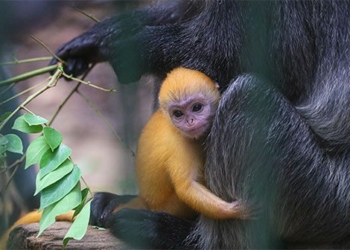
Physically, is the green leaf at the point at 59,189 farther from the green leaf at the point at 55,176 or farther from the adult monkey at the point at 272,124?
the adult monkey at the point at 272,124

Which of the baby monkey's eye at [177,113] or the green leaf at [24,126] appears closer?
the green leaf at [24,126]

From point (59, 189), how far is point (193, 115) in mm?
593

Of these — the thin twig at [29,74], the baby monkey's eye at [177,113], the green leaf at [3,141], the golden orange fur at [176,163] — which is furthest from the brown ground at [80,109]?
the green leaf at [3,141]

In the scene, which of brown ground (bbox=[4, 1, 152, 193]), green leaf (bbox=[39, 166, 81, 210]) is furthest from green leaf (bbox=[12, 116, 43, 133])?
brown ground (bbox=[4, 1, 152, 193])

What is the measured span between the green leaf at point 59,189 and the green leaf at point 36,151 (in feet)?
0.39

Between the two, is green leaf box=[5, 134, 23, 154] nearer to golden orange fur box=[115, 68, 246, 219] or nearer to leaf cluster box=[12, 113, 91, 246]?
leaf cluster box=[12, 113, 91, 246]

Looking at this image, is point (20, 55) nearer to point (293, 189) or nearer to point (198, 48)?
point (198, 48)

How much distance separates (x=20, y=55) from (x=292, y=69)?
4504 millimetres

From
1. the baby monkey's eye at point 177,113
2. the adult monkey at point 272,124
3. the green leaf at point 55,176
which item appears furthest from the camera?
the baby monkey's eye at point 177,113

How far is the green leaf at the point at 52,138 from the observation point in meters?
2.98

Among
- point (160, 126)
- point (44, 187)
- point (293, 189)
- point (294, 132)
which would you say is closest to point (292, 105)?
point (294, 132)

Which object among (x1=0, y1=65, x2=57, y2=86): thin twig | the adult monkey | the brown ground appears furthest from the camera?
the brown ground

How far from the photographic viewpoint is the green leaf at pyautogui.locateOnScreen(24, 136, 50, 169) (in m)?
2.97

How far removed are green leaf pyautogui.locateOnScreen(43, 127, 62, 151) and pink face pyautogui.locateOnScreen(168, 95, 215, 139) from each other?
466mm
